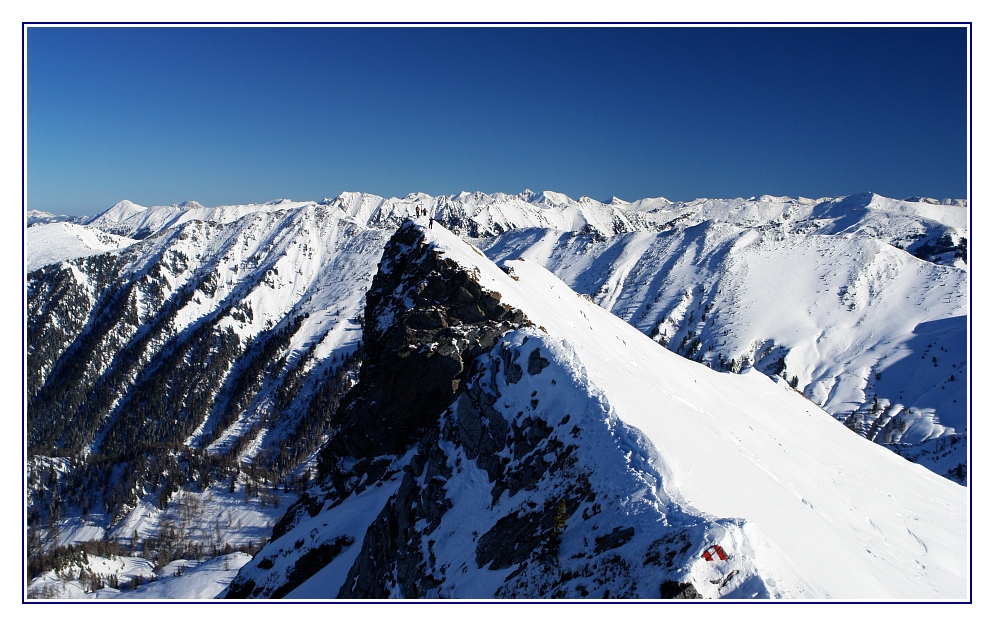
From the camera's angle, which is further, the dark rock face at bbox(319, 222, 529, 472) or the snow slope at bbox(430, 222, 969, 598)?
the dark rock face at bbox(319, 222, 529, 472)

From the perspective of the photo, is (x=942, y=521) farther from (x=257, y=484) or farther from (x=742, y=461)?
(x=257, y=484)

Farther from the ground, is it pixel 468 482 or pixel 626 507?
pixel 626 507

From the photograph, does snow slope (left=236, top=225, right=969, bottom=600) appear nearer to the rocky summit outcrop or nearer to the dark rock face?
the rocky summit outcrop

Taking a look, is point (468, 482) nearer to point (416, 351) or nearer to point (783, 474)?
point (416, 351)

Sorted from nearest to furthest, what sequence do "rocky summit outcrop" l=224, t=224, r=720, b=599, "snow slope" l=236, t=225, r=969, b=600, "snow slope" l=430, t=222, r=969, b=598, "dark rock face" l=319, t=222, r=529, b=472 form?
"snow slope" l=236, t=225, r=969, b=600 → "rocky summit outcrop" l=224, t=224, r=720, b=599 → "snow slope" l=430, t=222, r=969, b=598 → "dark rock face" l=319, t=222, r=529, b=472

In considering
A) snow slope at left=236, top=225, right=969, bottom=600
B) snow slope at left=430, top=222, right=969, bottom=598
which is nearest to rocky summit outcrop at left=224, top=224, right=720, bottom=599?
snow slope at left=236, top=225, right=969, bottom=600

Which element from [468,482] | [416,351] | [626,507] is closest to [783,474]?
[626,507]
